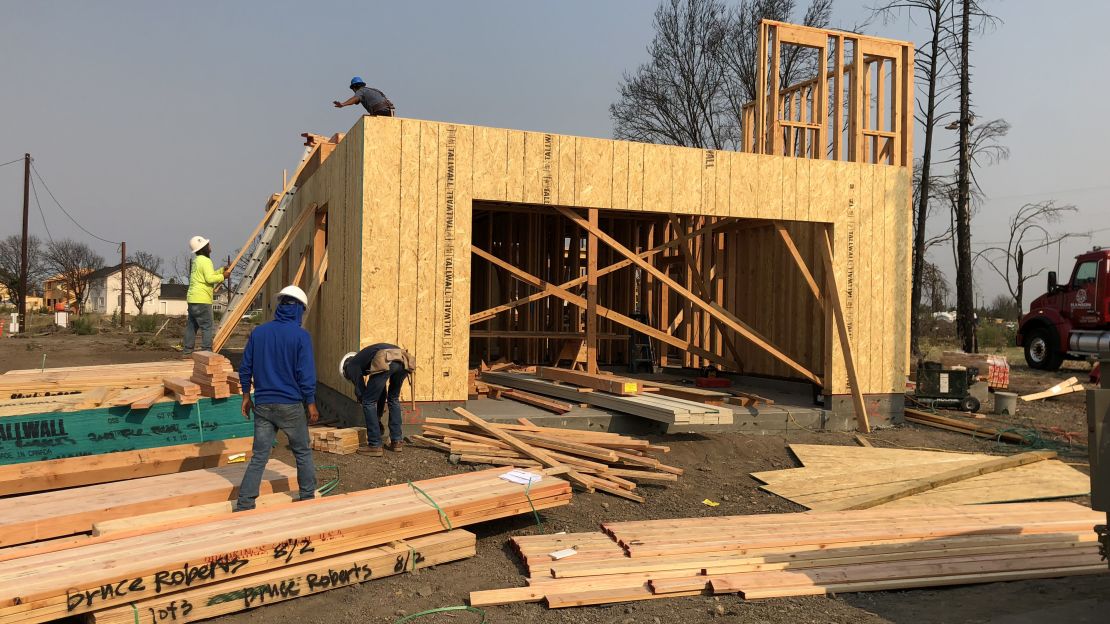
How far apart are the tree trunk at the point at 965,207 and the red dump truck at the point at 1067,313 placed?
134cm

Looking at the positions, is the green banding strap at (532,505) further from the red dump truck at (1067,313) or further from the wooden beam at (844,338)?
the red dump truck at (1067,313)

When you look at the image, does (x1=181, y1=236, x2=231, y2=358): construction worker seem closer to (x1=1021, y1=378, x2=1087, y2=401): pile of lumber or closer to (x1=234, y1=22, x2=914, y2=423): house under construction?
(x1=234, y1=22, x2=914, y2=423): house under construction

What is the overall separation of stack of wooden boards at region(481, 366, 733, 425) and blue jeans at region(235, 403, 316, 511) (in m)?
4.27

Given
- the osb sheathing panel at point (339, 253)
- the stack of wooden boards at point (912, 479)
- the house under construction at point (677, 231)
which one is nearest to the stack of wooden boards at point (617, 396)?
the house under construction at point (677, 231)

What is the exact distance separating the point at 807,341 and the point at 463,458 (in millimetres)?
6292

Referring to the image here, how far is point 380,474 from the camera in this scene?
7414 mm

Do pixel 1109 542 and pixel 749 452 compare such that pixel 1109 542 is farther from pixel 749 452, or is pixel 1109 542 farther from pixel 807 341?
pixel 807 341

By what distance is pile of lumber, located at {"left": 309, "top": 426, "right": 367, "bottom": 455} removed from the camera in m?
8.00

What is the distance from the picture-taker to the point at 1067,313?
1809 cm

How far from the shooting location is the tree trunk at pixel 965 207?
771 inches

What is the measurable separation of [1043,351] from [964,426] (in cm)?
1027

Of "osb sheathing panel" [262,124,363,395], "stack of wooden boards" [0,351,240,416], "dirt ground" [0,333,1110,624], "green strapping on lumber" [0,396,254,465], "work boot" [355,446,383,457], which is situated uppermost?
"osb sheathing panel" [262,124,363,395]

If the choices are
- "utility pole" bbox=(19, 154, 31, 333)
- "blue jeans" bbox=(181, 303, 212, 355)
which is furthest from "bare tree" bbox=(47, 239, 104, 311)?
"blue jeans" bbox=(181, 303, 212, 355)

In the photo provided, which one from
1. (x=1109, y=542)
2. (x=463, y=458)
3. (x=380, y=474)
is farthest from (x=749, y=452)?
(x=1109, y=542)
